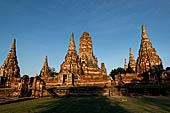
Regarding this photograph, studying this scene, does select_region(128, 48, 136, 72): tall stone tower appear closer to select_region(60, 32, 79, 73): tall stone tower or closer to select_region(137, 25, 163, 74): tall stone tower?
select_region(137, 25, 163, 74): tall stone tower

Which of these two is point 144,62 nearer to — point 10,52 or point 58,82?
point 58,82

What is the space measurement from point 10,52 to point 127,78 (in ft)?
82.1

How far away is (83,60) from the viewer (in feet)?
99.1

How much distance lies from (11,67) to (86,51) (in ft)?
57.5

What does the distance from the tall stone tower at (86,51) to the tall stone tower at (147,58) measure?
1224 cm

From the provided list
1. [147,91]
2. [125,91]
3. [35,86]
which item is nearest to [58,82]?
[35,86]

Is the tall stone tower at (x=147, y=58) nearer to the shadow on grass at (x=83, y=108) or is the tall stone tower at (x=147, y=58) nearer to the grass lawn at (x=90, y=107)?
the grass lawn at (x=90, y=107)

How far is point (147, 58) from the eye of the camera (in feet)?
66.5

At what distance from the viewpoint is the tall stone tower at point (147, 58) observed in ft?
64.2

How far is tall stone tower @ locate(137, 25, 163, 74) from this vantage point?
19577 millimetres

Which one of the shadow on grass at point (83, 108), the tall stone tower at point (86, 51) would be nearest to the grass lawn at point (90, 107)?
the shadow on grass at point (83, 108)

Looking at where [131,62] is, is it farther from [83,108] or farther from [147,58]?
[83,108]

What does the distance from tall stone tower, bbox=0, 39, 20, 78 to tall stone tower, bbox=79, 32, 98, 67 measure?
14717 millimetres

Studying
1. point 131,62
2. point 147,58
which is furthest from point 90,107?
point 131,62
